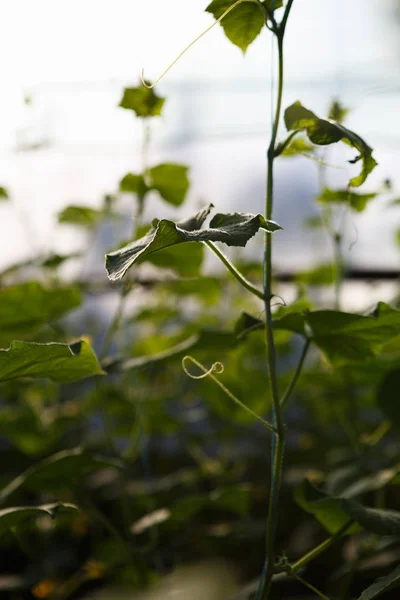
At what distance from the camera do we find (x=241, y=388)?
1.46 meters

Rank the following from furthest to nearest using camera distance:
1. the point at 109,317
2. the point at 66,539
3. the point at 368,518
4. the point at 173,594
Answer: the point at 109,317, the point at 66,539, the point at 173,594, the point at 368,518

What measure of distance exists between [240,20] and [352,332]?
1.12 feet

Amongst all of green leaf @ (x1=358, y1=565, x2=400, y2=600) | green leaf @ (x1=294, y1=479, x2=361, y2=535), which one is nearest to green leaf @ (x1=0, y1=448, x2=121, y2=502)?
green leaf @ (x1=294, y1=479, x2=361, y2=535)

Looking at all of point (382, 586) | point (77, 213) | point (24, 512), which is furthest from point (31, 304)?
point (382, 586)

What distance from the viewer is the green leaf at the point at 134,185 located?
38.9 inches

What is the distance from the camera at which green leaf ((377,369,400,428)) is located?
0.90 meters

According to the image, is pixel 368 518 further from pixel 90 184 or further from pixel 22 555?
pixel 90 184

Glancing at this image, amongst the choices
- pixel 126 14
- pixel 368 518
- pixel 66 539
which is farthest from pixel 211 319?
pixel 368 518

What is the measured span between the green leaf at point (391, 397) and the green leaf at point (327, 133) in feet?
1.32

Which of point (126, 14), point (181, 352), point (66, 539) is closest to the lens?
point (181, 352)

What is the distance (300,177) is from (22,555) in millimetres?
1462

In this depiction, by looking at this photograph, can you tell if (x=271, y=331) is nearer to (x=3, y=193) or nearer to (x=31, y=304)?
(x=31, y=304)

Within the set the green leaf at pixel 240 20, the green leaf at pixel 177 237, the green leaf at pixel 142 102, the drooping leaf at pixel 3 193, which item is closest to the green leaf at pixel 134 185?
the green leaf at pixel 142 102

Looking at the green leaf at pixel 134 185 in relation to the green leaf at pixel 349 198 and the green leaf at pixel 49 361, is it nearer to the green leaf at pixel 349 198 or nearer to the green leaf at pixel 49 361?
the green leaf at pixel 349 198
